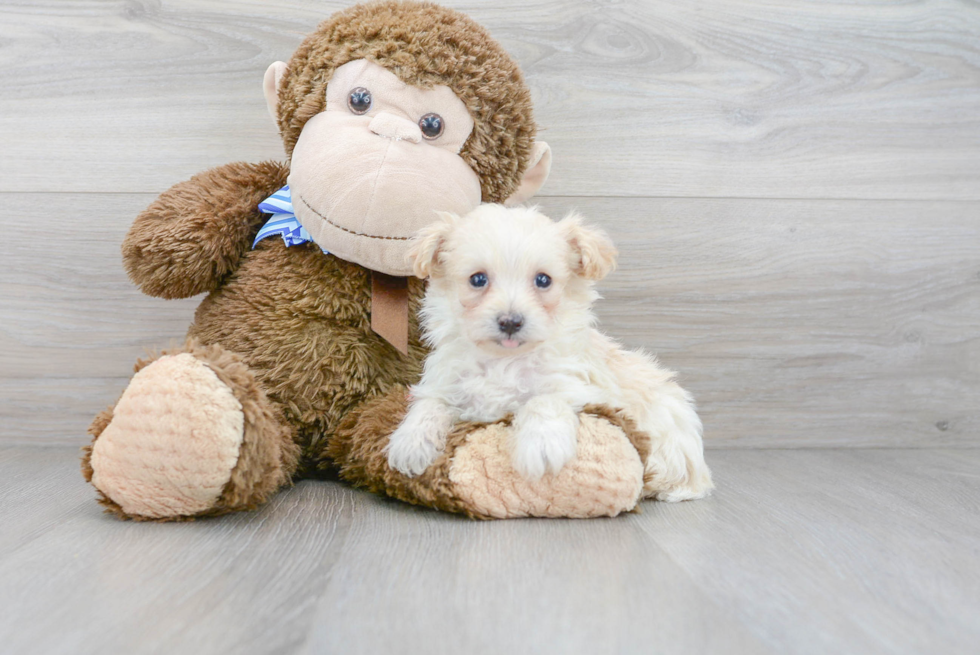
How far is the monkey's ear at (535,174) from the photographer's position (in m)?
1.17

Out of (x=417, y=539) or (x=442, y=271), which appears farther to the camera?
(x=442, y=271)

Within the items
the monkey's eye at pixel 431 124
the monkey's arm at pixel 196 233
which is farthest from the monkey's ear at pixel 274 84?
the monkey's eye at pixel 431 124

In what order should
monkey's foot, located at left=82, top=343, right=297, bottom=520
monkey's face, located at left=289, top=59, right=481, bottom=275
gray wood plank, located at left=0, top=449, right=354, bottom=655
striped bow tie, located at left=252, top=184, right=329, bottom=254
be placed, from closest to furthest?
gray wood plank, located at left=0, top=449, right=354, bottom=655
monkey's foot, located at left=82, top=343, right=297, bottom=520
monkey's face, located at left=289, top=59, right=481, bottom=275
striped bow tie, located at left=252, top=184, right=329, bottom=254

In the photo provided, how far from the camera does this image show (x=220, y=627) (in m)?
0.62

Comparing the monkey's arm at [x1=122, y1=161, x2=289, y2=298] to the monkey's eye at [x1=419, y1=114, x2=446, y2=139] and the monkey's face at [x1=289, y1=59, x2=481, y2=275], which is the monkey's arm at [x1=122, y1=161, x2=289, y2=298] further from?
the monkey's eye at [x1=419, y1=114, x2=446, y2=139]

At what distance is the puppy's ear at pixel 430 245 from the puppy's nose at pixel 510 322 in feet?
0.40

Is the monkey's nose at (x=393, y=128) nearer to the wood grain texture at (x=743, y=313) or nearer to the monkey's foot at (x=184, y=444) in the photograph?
the monkey's foot at (x=184, y=444)

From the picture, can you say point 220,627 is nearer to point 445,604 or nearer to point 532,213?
point 445,604

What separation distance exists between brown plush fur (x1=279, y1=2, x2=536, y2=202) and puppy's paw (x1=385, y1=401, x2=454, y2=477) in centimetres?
34

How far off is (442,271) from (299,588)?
435mm

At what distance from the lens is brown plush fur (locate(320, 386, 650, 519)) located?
94 cm

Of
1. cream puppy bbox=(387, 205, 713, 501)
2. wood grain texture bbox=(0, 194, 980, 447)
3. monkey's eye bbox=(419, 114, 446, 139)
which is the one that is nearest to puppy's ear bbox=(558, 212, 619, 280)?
cream puppy bbox=(387, 205, 713, 501)

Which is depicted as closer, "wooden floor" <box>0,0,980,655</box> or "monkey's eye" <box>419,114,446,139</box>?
"monkey's eye" <box>419,114,446,139</box>

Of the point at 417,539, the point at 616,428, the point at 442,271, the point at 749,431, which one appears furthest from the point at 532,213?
the point at 749,431
